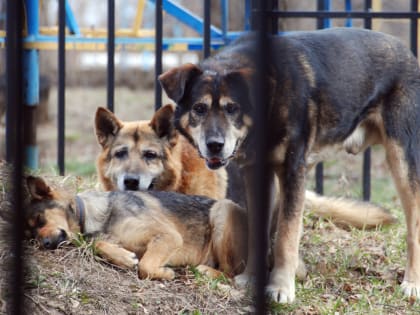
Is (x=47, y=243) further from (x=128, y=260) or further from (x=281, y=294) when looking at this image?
(x=281, y=294)

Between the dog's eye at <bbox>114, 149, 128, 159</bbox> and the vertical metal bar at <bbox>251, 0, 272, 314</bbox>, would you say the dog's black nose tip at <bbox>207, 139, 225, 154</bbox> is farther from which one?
the vertical metal bar at <bbox>251, 0, 272, 314</bbox>

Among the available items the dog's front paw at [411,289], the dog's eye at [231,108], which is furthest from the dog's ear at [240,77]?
the dog's front paw at [411,289]

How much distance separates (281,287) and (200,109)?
3.98ft

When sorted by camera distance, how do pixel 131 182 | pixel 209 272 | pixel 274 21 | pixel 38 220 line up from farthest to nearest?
pixel 274 21, pixel 131 182, pixel 209 272, pixel 38 220

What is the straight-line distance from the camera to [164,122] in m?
5.81

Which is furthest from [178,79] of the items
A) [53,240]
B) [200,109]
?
[53,240]

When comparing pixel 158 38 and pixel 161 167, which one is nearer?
pixel 161 167

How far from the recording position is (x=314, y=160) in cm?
536

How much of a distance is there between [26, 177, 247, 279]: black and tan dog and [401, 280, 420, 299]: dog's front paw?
1.06 meters

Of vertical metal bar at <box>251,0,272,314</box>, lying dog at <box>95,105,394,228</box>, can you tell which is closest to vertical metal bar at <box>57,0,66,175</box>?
lying dog at <box>95,105,394,228</box>

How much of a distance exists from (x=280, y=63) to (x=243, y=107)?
40 cm

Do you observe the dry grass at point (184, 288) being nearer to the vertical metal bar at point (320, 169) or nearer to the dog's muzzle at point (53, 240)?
the dog's muzzle at point (53, 240)

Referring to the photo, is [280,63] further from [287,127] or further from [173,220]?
[173,220]

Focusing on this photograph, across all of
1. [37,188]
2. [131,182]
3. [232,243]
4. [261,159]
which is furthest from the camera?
[131,182]
